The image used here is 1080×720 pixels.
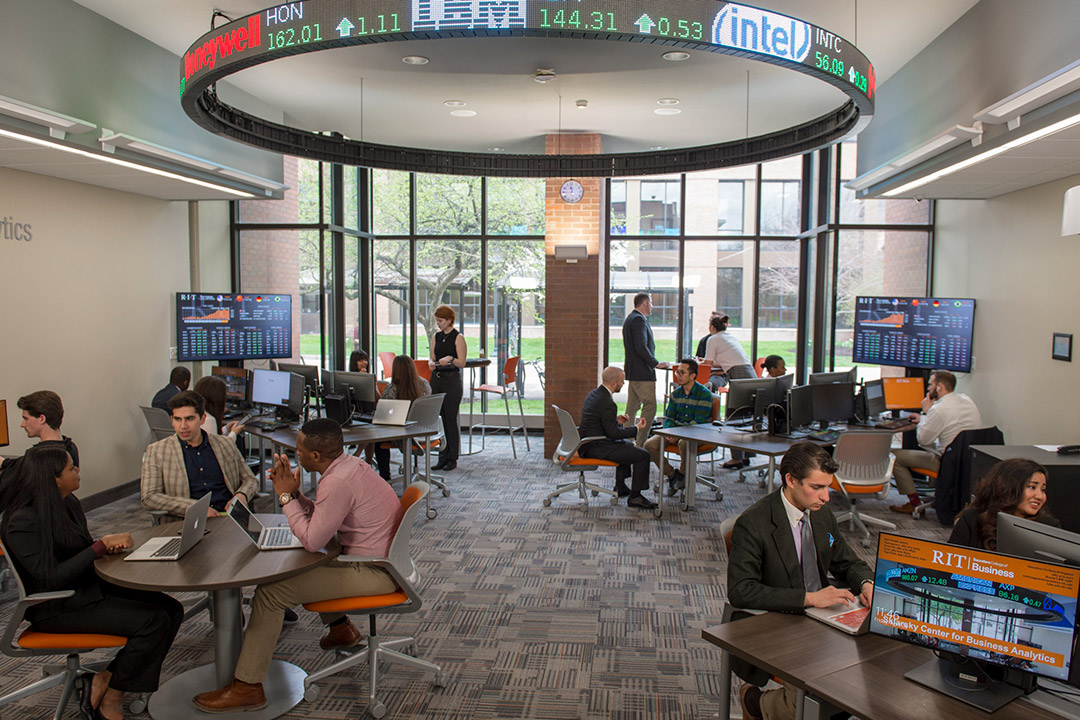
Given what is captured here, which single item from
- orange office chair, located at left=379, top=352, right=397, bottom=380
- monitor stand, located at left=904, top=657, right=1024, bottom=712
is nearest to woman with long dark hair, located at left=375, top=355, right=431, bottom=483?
orange office chair, located at left=379, top=352, right=397, bottom=380

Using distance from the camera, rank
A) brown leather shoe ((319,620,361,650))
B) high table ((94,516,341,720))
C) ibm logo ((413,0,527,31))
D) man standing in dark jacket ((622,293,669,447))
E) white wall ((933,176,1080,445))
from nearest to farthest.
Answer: high table ((94,516,341,720)) < ibm logo ((413,0,527,31)) < brown leather shoe ((319,620,361,650)) < white wall ((933,176,1080,445)) < man standing in dark jacket ((622,293,669,447))

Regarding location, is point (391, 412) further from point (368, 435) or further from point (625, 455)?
point (625, 455)

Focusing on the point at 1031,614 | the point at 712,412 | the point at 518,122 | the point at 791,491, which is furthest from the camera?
the point at 518,122

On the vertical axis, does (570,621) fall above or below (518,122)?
below

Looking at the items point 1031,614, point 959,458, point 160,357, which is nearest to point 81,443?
point 160,357

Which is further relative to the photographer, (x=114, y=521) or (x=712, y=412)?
(x=712, y=412)

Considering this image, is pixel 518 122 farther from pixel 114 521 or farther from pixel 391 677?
pixel 391 677

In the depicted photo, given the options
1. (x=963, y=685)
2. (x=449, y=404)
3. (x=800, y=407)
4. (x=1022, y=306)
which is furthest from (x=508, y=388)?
(x=963, y=685)

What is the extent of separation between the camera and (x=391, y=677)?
395 cm

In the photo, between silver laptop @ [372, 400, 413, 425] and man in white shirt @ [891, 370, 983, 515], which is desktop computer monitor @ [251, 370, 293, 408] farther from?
man in white shirt @ [891, 370, 983, 515]

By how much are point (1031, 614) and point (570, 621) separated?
2.90 meters

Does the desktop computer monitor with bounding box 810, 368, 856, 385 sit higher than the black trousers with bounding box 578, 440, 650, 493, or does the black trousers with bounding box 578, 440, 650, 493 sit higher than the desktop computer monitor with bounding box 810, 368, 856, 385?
the desktop computer monitor with bounding box 810, 368, 856, 385

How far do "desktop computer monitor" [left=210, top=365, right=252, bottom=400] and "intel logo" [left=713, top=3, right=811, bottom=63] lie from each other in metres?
5.92

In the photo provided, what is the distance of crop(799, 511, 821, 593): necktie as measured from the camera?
10.1 feet
